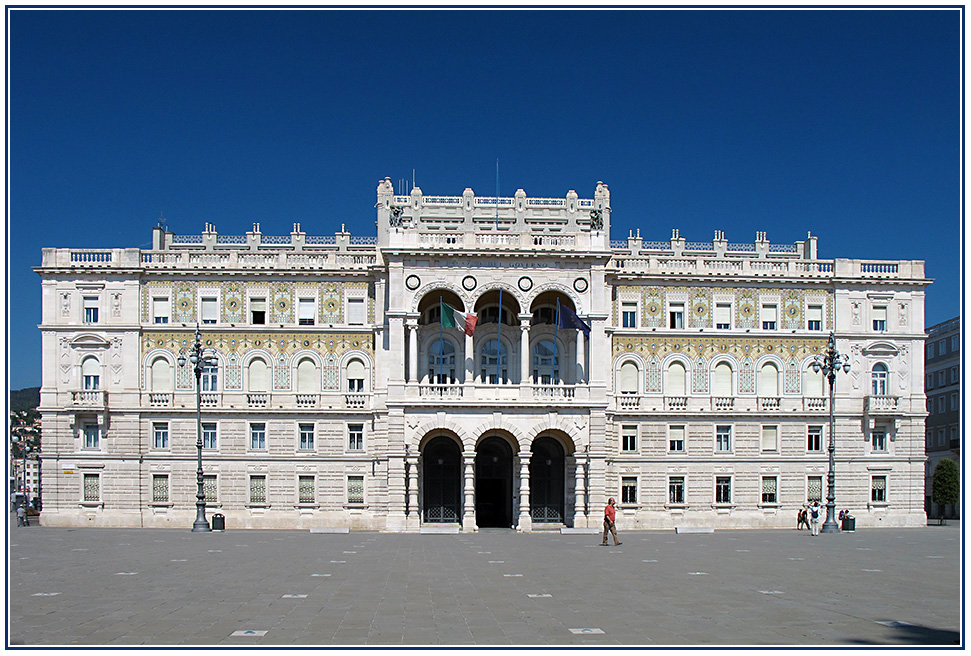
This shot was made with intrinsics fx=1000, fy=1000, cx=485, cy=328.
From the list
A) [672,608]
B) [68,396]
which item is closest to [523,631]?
[672,608]

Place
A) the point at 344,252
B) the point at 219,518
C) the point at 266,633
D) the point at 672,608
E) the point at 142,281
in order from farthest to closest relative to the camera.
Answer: the point at 344,252 < the point at 142,281 < the point at 219,518 < the point at 672,608 < the point at 266,633

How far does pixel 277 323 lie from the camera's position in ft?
186

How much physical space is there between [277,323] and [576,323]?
17.1 meters

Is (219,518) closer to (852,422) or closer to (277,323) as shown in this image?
(277,323)

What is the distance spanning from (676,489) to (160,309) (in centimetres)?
3103

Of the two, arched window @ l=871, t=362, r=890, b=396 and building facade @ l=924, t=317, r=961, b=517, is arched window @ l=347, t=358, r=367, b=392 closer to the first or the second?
arched window @ l=871, t=362, r=890, b=396

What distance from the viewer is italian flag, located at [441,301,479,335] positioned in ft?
170

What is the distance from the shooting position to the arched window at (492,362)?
188 feet

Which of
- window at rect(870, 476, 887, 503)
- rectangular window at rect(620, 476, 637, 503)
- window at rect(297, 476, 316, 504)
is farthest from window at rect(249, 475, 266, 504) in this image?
window at rect(870, 476, 887, 503)

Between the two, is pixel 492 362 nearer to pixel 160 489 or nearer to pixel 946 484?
pixel 160 489

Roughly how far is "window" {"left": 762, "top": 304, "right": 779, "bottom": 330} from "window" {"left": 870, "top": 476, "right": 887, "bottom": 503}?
34.6 ft

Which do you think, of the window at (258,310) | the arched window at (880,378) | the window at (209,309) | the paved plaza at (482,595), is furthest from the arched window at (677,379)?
the window at (209,309)

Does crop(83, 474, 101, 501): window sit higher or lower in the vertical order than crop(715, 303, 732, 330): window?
lower

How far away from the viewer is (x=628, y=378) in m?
57.6
